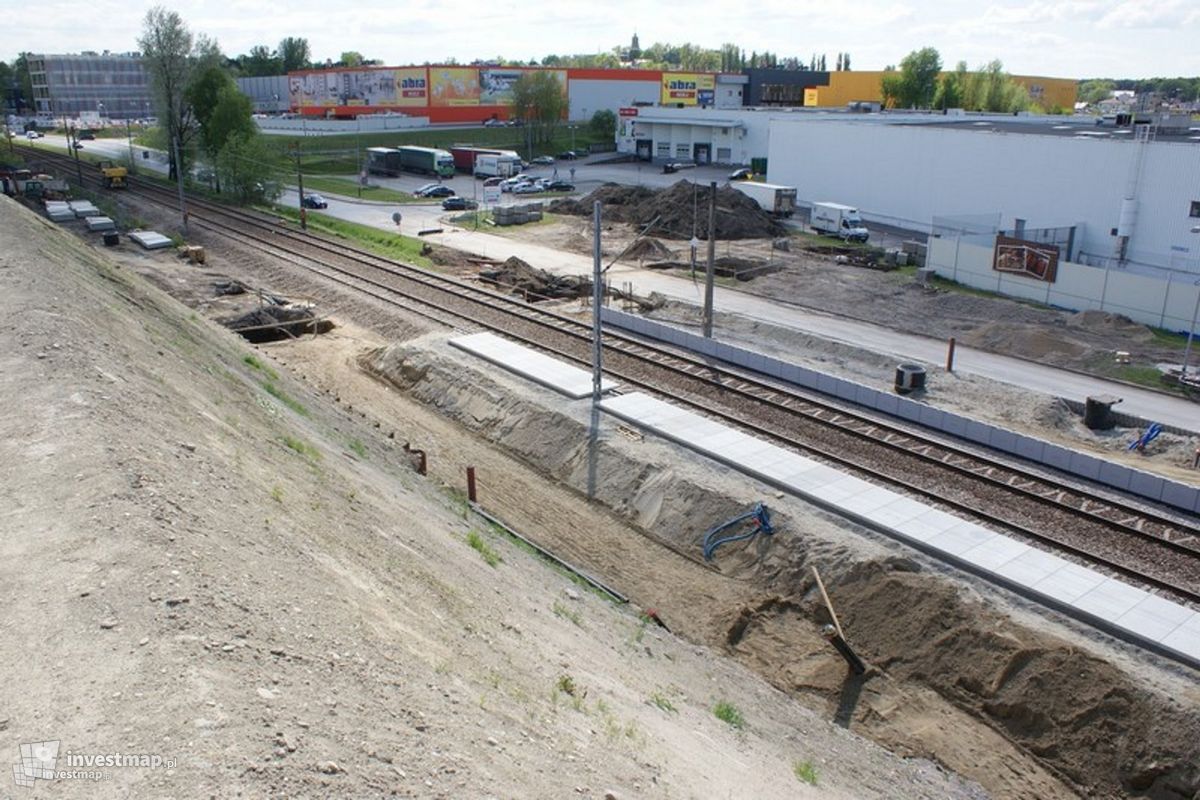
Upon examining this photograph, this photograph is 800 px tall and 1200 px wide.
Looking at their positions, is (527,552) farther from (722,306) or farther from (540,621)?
(722,306)

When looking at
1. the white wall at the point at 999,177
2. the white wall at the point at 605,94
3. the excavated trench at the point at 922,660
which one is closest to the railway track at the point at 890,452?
the excavated trench at the point at 922,660

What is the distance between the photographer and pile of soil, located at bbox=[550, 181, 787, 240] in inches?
2222

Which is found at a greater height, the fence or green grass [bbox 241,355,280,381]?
green grass [bbox 241,355,280,381]

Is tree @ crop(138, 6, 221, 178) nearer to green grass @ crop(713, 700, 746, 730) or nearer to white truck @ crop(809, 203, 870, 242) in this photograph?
white truck @ crop(809, 203, 870, 242)

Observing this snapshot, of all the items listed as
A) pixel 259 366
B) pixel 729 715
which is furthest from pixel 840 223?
pixel 729 715

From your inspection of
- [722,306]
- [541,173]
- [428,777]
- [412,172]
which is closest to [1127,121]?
[722,306]

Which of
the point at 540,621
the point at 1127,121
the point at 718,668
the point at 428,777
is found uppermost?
the point at 1127,121

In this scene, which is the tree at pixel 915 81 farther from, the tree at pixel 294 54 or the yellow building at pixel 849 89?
the tree at pixel 294 54

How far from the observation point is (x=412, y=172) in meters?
90.6

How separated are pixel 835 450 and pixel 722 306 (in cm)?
1720

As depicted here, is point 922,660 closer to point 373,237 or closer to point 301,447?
point 301,447

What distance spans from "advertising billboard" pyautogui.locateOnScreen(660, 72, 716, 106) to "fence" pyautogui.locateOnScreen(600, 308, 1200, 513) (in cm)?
9621

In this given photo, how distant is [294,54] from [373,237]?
15987cm

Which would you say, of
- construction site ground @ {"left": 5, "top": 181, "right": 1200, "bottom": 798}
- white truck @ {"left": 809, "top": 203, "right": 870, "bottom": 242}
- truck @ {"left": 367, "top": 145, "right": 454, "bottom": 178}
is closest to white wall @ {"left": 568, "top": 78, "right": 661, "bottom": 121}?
truck @ {"left": 367, "top": 145, "right": 454, "bottom": 178}
